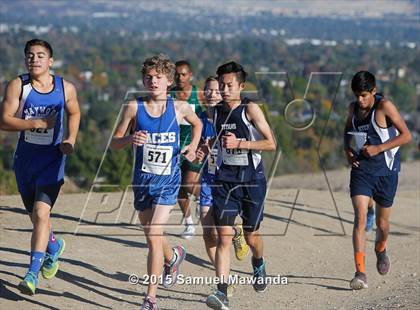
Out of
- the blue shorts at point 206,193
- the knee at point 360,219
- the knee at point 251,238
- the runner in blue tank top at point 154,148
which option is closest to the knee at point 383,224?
the knee at point 360,219

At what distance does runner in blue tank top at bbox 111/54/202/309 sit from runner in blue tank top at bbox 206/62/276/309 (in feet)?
1.80

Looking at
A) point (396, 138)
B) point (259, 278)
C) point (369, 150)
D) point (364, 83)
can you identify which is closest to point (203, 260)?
point (259, 278)

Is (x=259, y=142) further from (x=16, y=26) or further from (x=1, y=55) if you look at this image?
(x=16, y=26)

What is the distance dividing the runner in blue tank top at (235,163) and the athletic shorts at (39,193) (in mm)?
1446

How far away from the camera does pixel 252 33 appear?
91.6m

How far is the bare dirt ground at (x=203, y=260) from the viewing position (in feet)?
27.9

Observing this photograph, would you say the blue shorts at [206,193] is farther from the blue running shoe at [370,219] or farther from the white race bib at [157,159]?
the blue running shoe at [370,219]

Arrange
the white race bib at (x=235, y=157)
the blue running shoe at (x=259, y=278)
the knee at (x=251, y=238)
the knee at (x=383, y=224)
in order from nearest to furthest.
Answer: the white race bib at (x=235, y=157) → the knee at (x=251, y=238) → the blue running shoe at (x=259, y=278) → the knee at (x=383, y=224)

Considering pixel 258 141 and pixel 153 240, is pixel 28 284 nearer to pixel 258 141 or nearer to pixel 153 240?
pixel 153 240

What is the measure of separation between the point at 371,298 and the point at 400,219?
5213mm

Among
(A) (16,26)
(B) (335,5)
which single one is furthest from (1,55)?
(B) (335,5)

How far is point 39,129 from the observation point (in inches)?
308

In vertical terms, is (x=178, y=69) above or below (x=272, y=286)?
above

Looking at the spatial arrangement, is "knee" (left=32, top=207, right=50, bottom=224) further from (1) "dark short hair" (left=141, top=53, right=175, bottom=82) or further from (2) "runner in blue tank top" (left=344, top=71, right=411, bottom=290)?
(2) "runner in blue tank top" (left=344, top=71, right=411, bottom=290)
